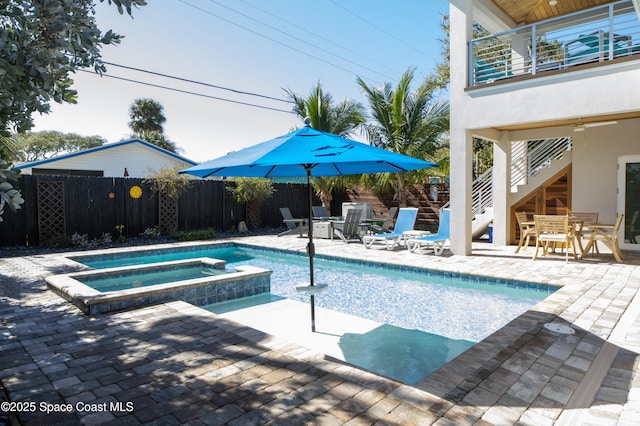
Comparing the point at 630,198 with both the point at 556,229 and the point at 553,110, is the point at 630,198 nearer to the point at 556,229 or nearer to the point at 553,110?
the point at 556,229

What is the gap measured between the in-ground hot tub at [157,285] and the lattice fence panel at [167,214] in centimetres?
636

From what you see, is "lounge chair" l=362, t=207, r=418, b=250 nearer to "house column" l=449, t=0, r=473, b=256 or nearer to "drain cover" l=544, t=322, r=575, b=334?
"house column" l=449, t=0, r=473, b=256

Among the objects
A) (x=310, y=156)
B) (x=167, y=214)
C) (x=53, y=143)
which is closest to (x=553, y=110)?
(x=310, y=156)

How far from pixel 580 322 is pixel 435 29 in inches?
815

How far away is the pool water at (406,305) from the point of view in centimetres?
423

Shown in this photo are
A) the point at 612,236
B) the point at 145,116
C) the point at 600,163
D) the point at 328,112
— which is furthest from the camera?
the point at 145,116

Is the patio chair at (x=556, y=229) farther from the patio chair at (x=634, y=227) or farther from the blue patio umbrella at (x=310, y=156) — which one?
the blue patio umbrella at (x=310, y=156)

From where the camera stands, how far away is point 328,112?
16109mm

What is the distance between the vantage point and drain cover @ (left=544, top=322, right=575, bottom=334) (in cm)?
407

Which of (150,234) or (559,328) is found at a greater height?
(150,234)

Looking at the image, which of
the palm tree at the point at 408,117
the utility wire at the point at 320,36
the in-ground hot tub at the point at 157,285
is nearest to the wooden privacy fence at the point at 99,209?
the in-ground hot tub at the point at 157,285

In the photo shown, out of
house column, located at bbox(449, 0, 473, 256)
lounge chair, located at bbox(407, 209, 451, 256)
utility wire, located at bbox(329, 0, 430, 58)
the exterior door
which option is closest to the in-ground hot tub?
lounge chair, located at bbox(407, 209, 451, 256)

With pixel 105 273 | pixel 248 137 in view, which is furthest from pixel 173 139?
pixel 105 273

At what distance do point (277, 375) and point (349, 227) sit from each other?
9377 millimetres
